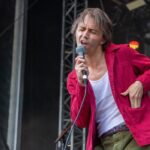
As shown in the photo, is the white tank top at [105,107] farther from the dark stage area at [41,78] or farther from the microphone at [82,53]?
the dark stage area at [41,78]

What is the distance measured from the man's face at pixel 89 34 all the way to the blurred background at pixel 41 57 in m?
3.13

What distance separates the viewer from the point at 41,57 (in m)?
5.60

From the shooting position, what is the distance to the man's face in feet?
5.89

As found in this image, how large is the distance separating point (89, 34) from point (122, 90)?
0.87ft

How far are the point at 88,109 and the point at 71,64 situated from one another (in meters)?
3.44

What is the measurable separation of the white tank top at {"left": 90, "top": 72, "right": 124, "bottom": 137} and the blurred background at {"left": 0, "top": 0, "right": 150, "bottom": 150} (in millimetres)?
3099

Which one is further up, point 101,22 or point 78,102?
point 101,22

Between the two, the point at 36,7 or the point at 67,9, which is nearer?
the point at 67,9

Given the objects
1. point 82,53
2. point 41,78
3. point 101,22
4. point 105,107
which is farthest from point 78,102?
point 41,78

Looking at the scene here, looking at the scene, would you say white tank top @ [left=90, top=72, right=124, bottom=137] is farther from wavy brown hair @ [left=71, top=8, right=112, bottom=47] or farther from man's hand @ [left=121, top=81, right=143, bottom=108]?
wavy brown hair @ [left=71, top=8, right=112, bottom=47]

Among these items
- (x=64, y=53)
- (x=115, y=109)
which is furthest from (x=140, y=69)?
(x=64, y=53)

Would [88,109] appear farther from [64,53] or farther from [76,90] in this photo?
[64,53]

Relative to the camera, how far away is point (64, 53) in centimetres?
521

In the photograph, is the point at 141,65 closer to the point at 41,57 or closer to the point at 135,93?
the point at 135,93
